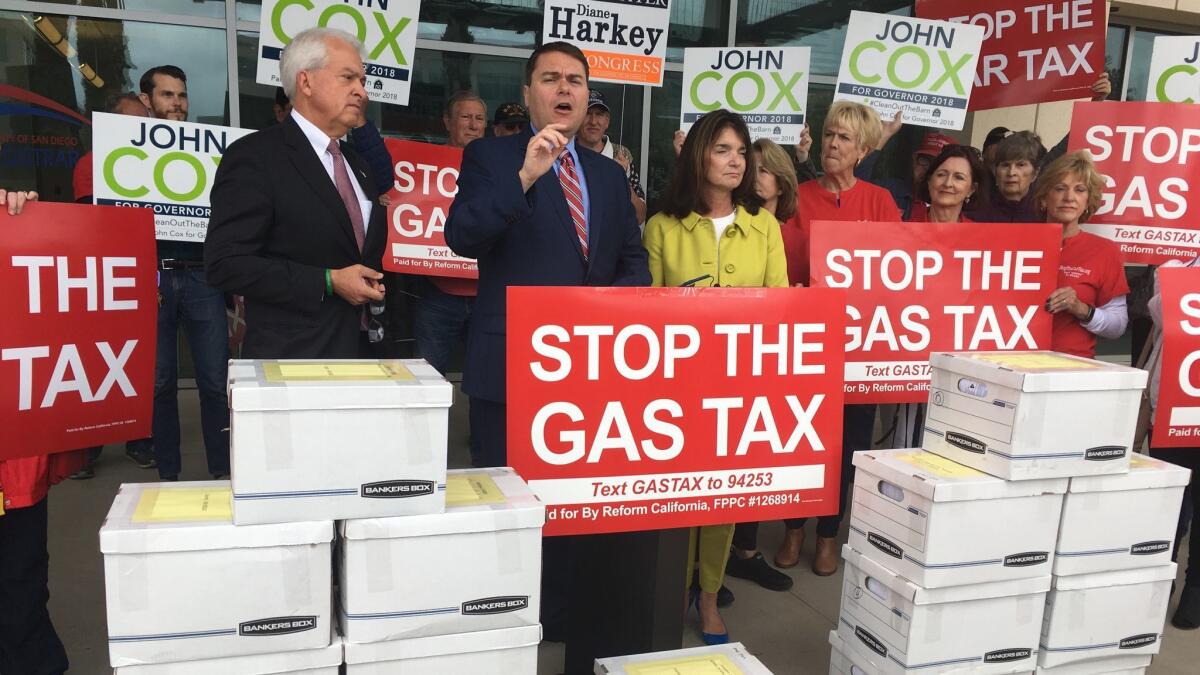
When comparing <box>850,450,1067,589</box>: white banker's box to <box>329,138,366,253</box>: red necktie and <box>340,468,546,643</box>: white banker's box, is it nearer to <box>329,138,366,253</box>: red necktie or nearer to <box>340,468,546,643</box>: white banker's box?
<box>340,468,546,643</box>: white banker's box

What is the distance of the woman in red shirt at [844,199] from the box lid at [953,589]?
1.17 m

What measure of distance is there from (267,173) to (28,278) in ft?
2.24

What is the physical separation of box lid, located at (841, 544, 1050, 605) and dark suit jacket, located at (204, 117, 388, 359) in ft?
5.58

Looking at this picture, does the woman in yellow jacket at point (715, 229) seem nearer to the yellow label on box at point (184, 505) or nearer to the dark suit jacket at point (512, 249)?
the dark suit jacket at point (512, 249)

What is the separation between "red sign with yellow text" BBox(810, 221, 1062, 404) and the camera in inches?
124

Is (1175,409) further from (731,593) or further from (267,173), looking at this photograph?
(267,173)

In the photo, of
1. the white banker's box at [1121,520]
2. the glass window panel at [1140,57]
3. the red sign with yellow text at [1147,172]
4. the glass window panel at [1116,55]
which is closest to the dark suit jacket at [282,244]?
the white banker's box at [1121,520]

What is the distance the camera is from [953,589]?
2369 mm

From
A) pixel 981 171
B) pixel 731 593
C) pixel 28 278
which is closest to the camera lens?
pixel 28 278

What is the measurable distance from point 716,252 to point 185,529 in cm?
193

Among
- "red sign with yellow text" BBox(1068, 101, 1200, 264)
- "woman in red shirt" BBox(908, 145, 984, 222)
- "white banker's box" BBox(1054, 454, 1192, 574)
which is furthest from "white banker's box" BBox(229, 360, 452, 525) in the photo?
"red sign with yellow text" BBox(1068, 101, 1200, 264)

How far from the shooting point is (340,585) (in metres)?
1.81

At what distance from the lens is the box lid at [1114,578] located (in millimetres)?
2496

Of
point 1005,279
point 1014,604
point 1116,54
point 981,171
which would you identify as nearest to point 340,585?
point 1014,604
